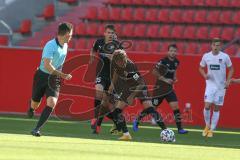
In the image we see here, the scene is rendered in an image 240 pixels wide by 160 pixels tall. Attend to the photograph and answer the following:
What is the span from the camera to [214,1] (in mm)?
27125

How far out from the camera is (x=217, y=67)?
18375mm

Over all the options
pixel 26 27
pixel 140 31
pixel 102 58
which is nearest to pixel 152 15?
pixel 140 31

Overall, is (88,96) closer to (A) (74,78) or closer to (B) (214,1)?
(A) (74,78)

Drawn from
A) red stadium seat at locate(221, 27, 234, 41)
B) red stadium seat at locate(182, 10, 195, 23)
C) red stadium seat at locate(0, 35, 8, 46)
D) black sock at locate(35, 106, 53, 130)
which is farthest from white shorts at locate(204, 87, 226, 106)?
red stadium seat at locate(0, 35, 8, 46)

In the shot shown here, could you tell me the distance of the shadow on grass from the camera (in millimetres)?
15727

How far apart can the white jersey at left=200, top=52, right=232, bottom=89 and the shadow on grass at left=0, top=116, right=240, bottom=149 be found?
3.93 ft

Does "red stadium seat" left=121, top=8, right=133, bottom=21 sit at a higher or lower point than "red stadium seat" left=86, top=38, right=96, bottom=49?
higher

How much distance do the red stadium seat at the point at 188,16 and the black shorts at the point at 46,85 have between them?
12178mm

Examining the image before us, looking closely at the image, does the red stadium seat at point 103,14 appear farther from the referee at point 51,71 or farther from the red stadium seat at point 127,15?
the referee at point 51,71

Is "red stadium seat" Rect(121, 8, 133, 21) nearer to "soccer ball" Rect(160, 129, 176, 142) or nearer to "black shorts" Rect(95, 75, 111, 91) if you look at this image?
"black shorts" Rect(95, 75, 111, 91)

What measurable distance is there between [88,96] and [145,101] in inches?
262

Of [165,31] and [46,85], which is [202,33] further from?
[46,85]

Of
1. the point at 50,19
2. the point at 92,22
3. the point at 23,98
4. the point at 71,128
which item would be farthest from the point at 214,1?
the point at 71,128

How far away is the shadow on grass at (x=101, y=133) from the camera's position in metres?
15.7
